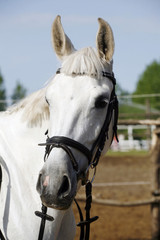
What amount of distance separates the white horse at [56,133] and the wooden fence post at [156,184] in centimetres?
351

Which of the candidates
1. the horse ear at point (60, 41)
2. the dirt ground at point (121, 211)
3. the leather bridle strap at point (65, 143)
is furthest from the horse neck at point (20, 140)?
the dirt ground at point (121, 211)

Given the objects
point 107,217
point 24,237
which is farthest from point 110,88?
point 107,217

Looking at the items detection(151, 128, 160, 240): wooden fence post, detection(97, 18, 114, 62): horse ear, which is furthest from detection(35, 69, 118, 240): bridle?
detection(151, 128, 160, 240): wooden fence post

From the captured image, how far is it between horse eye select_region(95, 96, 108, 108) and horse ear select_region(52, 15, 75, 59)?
0.47 meters

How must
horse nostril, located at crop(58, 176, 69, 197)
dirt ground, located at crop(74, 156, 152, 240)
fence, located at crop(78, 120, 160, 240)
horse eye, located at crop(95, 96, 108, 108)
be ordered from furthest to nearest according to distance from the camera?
1. dirt ground, located at crop(74, 156, 152, 240)
2. fence, located at crop(78, 120, 160, 240)
3. horse eye, located at crop(95, 96, 108, 108)
4. horse nostril, located at crop(58, 176, 69, 197)

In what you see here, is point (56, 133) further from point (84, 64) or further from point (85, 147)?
point (84, 64)

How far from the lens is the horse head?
1725 mm

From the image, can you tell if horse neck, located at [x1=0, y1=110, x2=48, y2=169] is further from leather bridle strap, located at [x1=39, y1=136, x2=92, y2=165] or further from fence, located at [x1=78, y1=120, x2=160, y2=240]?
fence, located at [x1=78, y1=120, x2=160, y2=240]

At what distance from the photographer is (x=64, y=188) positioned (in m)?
1.74

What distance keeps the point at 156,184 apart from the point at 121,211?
6.10ft

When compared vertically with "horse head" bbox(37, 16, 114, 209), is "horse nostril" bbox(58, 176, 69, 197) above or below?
below

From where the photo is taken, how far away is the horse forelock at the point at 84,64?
200 cm

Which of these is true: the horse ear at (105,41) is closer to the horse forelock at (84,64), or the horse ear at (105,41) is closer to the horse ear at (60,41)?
the horse forelock at (84,64)

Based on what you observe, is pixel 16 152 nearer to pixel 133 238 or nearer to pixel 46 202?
pixel 46 202
